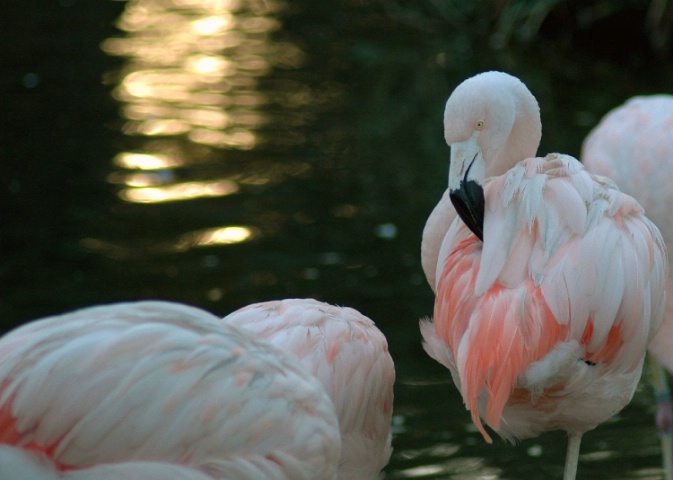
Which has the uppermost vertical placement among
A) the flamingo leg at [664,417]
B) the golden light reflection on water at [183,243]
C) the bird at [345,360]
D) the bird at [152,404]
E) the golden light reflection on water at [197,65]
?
the bird at [152,404]

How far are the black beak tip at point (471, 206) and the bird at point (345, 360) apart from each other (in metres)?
0.44

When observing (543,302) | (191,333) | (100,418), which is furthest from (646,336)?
(100,418)

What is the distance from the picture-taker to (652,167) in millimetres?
4398

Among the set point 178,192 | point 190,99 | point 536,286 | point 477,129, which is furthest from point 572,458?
point 190,99

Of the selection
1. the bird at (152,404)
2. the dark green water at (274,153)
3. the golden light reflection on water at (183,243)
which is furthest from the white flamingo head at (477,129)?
the golden light reflection on water at (183,243)

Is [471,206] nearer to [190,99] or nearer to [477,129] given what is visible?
[477,129]

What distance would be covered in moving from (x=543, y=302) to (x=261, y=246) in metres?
3.14

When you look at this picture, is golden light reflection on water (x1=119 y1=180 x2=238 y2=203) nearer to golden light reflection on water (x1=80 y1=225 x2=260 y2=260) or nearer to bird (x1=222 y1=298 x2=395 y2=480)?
golden light reflection on water (x1=80 y1=225 x2=260 y2=260)

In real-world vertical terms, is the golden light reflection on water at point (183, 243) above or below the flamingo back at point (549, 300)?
below

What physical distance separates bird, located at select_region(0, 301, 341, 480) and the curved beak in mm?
813

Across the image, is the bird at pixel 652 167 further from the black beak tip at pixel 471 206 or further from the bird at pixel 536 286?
the black beak tip at pixel 471 206

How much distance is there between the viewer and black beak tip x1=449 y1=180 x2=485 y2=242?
Result: 330 centimetres

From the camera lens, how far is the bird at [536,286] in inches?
118

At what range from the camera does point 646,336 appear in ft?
10.4
